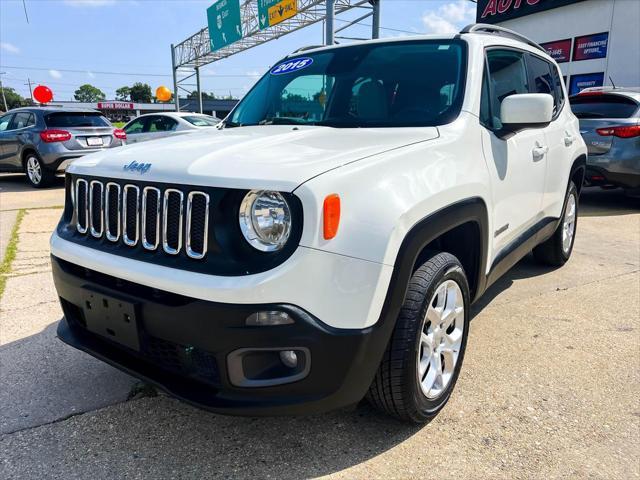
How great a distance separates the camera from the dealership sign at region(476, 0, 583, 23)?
15.5 m

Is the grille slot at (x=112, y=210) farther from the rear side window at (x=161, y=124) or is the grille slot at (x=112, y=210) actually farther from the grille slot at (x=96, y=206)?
the rear side window at (x=161, y=124)

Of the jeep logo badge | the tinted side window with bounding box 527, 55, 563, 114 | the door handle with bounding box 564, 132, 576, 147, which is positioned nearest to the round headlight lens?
the jeep logo badge

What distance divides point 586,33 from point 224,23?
43.9ft

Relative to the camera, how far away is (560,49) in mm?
15648

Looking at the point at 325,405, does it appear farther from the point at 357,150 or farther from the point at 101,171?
the point at 101,171

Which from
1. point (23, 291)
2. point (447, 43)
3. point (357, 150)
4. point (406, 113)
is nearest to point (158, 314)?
point (357, 150)

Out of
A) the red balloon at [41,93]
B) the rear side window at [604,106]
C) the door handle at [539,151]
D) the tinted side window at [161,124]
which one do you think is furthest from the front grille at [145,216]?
the red balloon at [41,93]

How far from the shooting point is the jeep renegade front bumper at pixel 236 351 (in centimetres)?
175

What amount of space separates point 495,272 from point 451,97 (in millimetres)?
1041

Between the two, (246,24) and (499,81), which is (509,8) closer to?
(246,24)

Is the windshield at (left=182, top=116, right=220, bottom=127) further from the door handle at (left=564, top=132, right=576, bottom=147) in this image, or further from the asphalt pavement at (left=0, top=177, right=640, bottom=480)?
the door handle at (left=564, top=132, right=576, bottom=147)

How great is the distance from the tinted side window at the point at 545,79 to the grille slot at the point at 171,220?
2.93 meters

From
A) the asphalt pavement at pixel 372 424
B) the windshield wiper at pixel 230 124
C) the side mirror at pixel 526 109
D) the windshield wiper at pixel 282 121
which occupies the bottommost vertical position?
the asphalt pavement at pixel 372 424

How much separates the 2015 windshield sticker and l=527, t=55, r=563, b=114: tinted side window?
1628 mm
